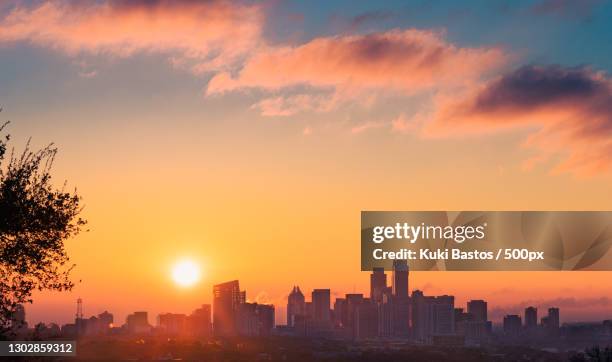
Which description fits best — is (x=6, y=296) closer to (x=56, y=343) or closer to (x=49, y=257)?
(x=49, y=257)

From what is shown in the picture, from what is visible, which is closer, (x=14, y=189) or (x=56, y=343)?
(x=14, y=189)

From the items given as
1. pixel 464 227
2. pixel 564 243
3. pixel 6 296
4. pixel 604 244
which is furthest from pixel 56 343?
pixel 604 244

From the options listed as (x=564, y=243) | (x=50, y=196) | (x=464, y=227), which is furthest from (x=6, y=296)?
(x=564, y=243)

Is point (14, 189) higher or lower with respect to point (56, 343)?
higher

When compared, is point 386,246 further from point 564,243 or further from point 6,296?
point 6,296

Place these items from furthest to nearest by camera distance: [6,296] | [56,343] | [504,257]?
1. [504,257]
2. [56,343]
3. [6,296]

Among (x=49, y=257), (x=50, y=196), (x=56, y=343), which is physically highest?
(x=50, y=196)

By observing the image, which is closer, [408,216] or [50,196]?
[50,196]

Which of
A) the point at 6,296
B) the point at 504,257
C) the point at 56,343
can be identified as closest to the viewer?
the point at 6,296
